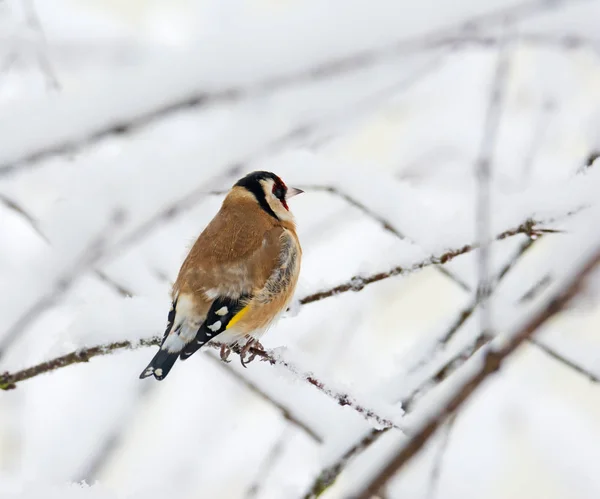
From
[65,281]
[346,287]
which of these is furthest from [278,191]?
[65,281]

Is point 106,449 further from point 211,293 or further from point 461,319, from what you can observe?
point 461,319

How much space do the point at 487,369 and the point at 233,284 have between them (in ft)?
7.48

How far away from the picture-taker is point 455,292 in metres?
6.03

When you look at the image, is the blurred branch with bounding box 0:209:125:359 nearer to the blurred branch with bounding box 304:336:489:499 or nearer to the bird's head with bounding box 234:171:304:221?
the blurred branch with bounding box 304:336:489:499

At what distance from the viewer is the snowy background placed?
5.04 feet

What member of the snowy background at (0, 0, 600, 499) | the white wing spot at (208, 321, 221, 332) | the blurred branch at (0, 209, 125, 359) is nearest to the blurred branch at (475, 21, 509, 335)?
the snowy background at (0, 0, 600, 499)

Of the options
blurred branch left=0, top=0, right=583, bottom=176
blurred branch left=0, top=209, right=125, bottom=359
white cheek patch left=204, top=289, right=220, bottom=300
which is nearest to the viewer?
blurred branch left=0, top=0, right=583, bottom=176

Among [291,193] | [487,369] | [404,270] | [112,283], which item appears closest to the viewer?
[487,369]

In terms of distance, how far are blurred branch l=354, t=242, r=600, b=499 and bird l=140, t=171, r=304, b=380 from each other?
1.91m

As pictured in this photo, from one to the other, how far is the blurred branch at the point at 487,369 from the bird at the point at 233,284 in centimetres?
191

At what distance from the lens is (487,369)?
71 centimetres

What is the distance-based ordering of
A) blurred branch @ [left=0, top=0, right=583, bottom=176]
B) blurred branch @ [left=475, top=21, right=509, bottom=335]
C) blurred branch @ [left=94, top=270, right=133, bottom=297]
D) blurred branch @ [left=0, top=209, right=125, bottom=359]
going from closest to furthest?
blurred branch @ [left=475, top=21, right=509, bottom=335]
blurred branch @ [left=0, top=0, right=583, bottom=176]
blurred branch @ [left=0, top=209, right=125, bottom=359]
blurred branch @ [left=94, top=270, right=133, bottom=297]

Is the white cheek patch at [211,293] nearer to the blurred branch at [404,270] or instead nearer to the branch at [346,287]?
the branch at [346,287]

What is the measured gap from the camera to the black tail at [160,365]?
8.07ft
